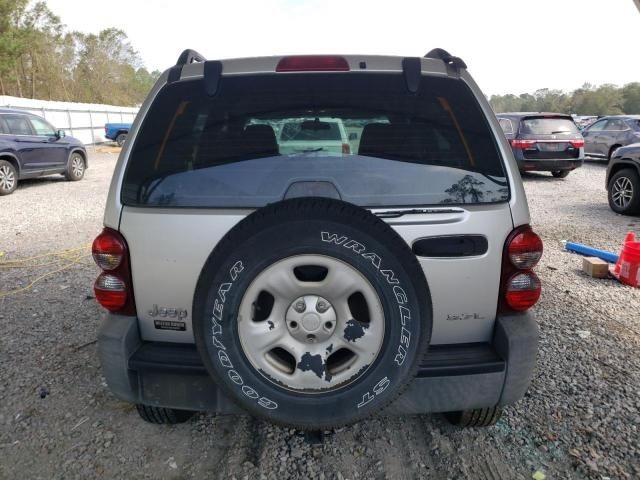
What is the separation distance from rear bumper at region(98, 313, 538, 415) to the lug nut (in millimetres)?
521

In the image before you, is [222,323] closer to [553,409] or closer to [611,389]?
[553,409]

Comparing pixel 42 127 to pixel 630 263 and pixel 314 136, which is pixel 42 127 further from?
pixel 630 263

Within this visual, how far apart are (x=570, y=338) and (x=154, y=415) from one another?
10.1 feet

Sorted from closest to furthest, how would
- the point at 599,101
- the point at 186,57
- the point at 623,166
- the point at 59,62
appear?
the point at 186,57, the point at 623,166, the point at 59,62, the point at 599,101

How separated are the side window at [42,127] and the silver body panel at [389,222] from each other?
11.3 m

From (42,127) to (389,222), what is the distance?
12.4 metres

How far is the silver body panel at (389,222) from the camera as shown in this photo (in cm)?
188

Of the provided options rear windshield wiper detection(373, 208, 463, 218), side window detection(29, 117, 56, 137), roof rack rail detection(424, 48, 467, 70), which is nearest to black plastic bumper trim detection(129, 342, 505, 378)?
rear windshield wiper detection(373, 208, 463, 218)

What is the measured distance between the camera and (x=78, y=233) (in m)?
7.00

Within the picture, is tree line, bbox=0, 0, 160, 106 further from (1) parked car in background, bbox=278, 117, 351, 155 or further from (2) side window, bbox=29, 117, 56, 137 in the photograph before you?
(1) parked car in background, bbox=278, 117, 351, 155

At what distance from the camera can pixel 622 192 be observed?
310 inches

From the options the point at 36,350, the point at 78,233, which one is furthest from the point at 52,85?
the point at 36,350

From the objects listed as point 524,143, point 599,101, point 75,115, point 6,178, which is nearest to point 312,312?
point 6,178

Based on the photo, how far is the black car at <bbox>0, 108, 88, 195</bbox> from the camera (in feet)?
33.4
